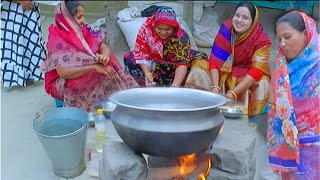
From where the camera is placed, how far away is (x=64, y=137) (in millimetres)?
2736

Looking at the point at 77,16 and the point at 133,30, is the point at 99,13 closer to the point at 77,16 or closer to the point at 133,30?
the point at 133,30

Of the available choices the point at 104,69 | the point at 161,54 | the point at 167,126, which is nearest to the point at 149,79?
the point at 161,54

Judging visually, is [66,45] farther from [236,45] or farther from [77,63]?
[236,45]

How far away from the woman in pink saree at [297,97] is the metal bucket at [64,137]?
1.17 meters

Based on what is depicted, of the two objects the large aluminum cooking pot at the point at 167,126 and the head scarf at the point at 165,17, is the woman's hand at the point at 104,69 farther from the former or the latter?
the large aluminum cooking pot at the point at 167,126

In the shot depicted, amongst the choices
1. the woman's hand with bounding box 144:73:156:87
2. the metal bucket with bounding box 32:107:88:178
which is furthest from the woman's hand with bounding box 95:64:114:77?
the metal bucket with bounding box 32:107:88:178

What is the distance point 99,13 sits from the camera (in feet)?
21.8

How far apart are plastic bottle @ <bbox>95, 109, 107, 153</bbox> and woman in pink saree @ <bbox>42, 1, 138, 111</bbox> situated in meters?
0.40

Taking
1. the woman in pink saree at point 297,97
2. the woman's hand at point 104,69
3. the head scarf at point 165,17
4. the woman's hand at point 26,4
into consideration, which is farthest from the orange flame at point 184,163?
the woman's hand at point 26,4

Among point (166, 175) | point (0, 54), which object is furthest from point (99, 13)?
point (166, 175)

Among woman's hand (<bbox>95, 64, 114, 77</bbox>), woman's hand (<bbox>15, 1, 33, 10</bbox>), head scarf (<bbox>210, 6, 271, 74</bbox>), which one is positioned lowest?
woman's hand (<bbox>95, 64, 114, 77</bbox>)

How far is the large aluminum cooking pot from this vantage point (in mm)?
2062

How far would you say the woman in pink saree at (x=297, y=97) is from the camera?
7.50 feet

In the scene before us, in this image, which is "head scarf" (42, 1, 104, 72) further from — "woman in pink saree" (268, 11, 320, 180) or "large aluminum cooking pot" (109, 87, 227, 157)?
"woman in pink saree" (268, 11, 320, 180)
